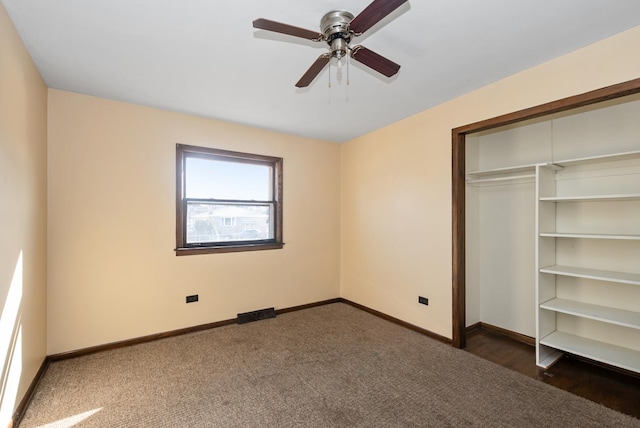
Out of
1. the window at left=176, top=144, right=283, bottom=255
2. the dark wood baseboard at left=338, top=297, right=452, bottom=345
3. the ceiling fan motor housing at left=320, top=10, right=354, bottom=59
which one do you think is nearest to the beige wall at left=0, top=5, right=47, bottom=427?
the window at left=176, top=144, right=283, bottom=255

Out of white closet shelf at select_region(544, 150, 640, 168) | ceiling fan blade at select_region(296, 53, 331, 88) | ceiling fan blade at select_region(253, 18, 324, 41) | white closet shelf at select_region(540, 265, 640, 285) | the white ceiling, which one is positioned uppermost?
the white ceiling

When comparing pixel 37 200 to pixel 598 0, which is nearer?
pixel 598 0

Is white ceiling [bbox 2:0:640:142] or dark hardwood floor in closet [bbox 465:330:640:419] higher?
white ceiling [bbox 2:0:640:142]

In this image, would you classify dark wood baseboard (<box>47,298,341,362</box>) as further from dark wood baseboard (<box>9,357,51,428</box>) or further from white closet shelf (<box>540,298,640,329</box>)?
white closet shelf (<box>540,298,640,329</box>)

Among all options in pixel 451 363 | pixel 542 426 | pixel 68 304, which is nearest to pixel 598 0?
pixel 542 426

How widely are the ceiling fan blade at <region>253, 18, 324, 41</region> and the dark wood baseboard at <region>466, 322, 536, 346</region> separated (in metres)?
3.53

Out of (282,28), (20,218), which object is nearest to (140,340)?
(20,218)

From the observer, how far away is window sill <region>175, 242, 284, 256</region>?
3.46 metres

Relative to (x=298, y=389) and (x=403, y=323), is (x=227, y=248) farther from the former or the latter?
(x=403, y=323)

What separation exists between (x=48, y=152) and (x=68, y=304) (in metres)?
1.47

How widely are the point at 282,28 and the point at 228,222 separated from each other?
276 centimetres

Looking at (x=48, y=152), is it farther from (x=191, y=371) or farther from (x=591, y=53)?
(x=591, y=53)

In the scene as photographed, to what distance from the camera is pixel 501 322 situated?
3.52m

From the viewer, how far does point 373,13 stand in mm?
1411
